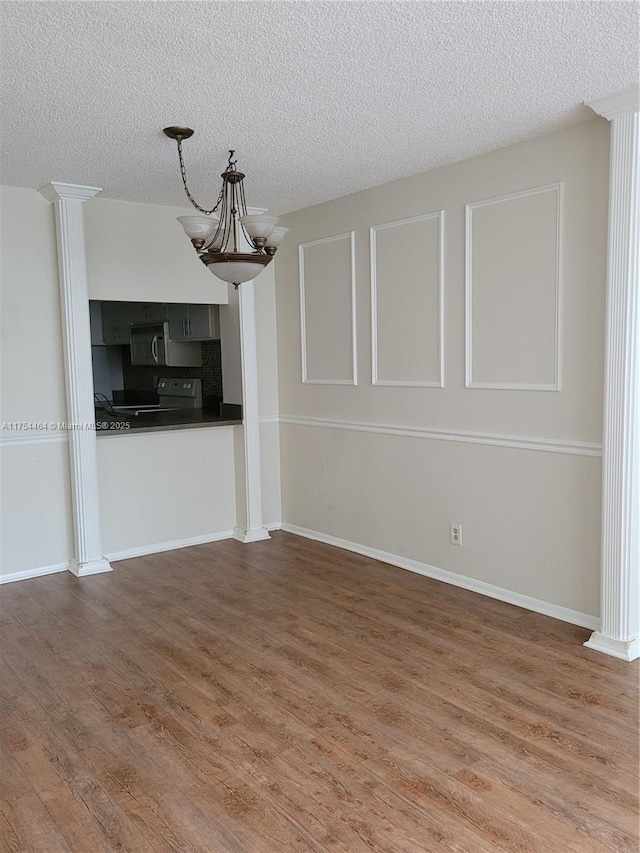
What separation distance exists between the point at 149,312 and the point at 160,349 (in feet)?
1.57

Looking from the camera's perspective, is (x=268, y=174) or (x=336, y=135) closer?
(x=336, y=135)

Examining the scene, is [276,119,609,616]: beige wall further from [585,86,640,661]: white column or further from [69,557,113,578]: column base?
[69,557,113,578]: column base

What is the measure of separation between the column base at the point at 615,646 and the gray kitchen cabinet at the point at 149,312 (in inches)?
192

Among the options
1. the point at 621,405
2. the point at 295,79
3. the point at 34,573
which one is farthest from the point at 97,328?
the point at 621,405

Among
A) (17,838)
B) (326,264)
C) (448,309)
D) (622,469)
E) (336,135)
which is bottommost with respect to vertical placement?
(17,838)

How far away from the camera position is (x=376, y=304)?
4.62 m

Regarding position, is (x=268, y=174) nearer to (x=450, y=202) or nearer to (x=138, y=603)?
(x=450, y=202)

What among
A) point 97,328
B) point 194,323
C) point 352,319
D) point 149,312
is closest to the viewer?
point 352,319

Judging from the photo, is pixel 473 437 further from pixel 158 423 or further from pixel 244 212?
pixel 158 423

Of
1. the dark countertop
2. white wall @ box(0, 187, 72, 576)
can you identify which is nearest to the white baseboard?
the dark countertop

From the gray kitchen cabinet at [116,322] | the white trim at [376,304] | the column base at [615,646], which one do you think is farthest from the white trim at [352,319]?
the gray kitchen cabinet at [116,322]

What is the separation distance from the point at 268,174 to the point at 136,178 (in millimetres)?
790

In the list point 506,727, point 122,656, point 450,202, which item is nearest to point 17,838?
point 122,656

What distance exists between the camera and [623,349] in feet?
10.3
